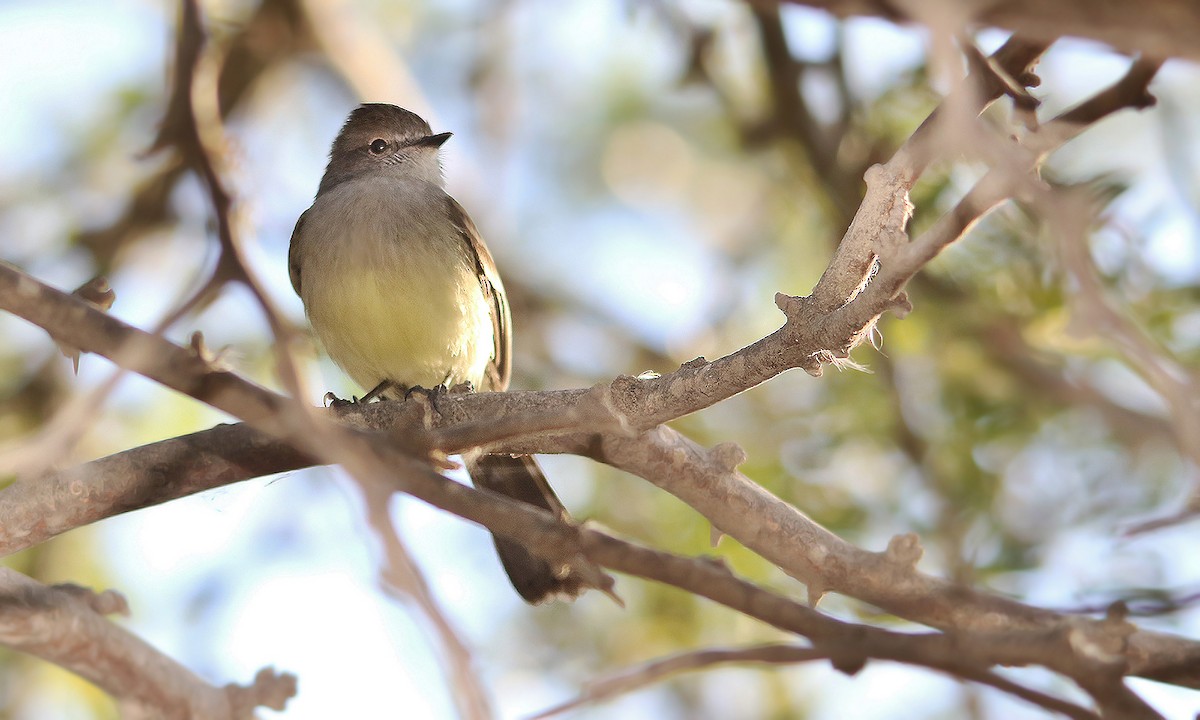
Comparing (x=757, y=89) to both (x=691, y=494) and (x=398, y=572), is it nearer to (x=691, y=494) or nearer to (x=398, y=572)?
(x=691, y=494)

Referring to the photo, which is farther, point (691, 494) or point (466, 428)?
point (691, 494)

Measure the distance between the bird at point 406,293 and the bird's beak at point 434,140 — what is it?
0.10 ft

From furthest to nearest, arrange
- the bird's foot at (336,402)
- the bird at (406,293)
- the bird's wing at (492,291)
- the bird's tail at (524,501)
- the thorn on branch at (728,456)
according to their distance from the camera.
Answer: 1. the bird's wing at (492,291)
2. the bird at (406,293)
3. the bird's tail at (524,501)
4. the bird's foot at (336,402)
5. the thorn on branch at (728,456)

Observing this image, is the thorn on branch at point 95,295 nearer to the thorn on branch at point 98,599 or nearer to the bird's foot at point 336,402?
the thorn on branch at point 98,599

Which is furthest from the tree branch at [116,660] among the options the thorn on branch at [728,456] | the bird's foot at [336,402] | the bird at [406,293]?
the bird at [406,293]

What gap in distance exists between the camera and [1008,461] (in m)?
6.25

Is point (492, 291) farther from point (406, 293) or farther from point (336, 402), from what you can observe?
point (336, 402)

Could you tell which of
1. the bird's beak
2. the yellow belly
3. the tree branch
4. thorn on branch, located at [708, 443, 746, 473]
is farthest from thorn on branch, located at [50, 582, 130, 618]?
the bird's beak

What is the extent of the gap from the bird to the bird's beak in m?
0.03

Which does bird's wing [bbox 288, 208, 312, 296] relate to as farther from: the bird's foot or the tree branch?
the tree branch

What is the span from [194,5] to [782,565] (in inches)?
83.8

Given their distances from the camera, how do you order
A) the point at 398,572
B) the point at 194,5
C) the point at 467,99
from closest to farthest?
the point at 398,572, the point at 194,5, the point at 467,99

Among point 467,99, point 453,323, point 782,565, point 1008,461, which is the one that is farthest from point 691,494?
point 467,99

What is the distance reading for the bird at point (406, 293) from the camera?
18.5 feet
